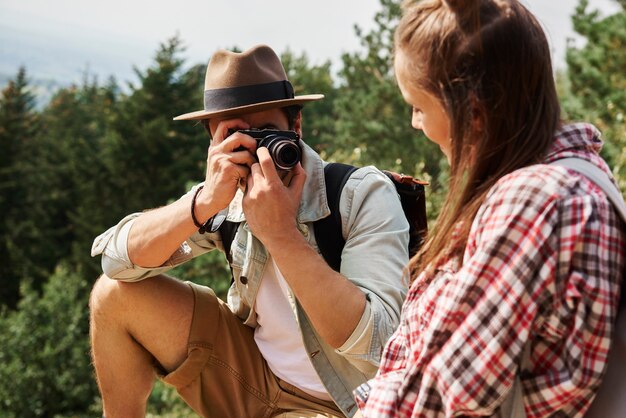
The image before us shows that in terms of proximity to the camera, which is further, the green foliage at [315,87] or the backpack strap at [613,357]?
the green foliage at [315,87]

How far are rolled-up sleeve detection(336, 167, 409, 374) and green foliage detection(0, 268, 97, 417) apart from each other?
16669 mm

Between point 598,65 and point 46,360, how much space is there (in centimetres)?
1455

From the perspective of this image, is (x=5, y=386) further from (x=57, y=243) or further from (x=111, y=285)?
(x=111, y=285)

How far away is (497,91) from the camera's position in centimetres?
135

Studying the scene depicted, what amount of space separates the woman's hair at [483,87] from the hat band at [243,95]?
1.16m

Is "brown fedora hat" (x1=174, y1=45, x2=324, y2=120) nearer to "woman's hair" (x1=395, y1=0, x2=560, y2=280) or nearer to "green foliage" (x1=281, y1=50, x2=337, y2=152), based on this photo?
"woman's hair" (x1=395, y1=0, x2=560, y2=280)

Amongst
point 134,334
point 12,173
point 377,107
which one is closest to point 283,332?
point 134,334

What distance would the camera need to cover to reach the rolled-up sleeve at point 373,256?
2008 mm

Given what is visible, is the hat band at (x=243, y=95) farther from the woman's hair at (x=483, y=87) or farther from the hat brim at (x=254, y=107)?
the woman's hair at (x=483, y=87)

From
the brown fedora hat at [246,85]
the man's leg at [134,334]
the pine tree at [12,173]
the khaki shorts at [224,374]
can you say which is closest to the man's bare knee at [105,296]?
the man's leg at [134,334]

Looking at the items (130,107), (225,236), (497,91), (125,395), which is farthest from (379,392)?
(130,107)

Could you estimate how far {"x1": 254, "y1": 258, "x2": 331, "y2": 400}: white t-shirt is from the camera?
2.37 meters

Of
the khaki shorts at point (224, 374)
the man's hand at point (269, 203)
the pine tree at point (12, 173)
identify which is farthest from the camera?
the pine tree at point (12, 173)

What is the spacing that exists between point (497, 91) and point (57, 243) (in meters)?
31.9
